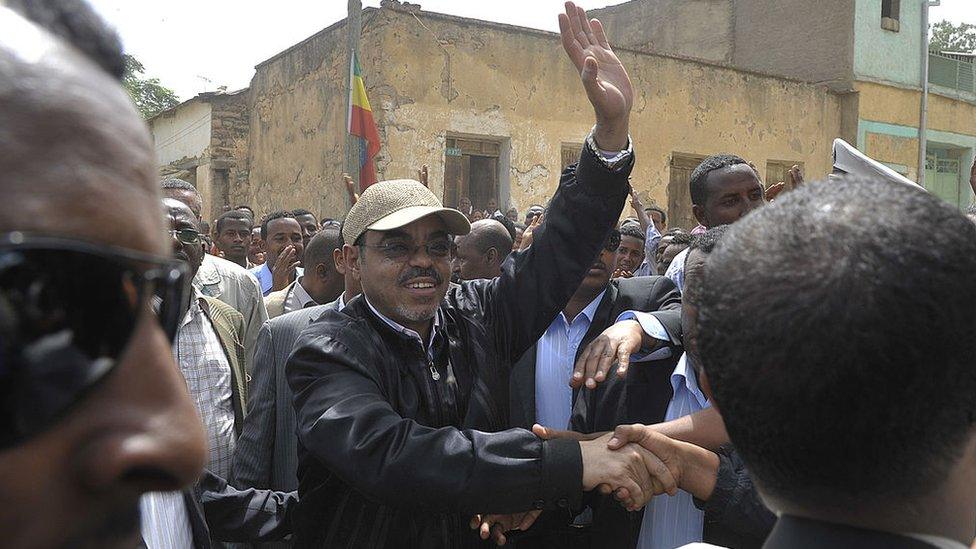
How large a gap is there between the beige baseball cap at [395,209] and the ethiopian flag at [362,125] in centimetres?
757

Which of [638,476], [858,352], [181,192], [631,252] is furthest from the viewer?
[631,252]

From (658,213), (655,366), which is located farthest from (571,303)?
(658,213)

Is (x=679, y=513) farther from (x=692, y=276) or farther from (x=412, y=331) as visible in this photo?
(x=412, y=331)

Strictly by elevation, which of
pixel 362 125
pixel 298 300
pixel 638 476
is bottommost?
pixel 638 476

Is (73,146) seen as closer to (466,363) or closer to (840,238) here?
(840,238)

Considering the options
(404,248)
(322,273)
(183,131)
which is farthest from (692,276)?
(183,131)

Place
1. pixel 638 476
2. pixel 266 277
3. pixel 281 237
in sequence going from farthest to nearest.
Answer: pixel 281 237, pixel 266 277, pixel 638 476

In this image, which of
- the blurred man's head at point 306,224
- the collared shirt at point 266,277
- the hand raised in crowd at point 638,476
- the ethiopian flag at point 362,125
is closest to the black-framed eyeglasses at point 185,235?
the hand raised in crowd at point 638,476

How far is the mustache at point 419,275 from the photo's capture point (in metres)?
2.54

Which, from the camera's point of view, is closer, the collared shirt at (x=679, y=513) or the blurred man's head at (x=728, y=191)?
the collared shirt at (x=679, y=513)

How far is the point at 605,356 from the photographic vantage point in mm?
2441

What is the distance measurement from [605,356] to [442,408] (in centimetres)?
51

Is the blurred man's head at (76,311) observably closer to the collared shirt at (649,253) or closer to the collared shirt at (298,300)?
the collared shirt at (298,300)

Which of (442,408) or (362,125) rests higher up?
(362,125)
